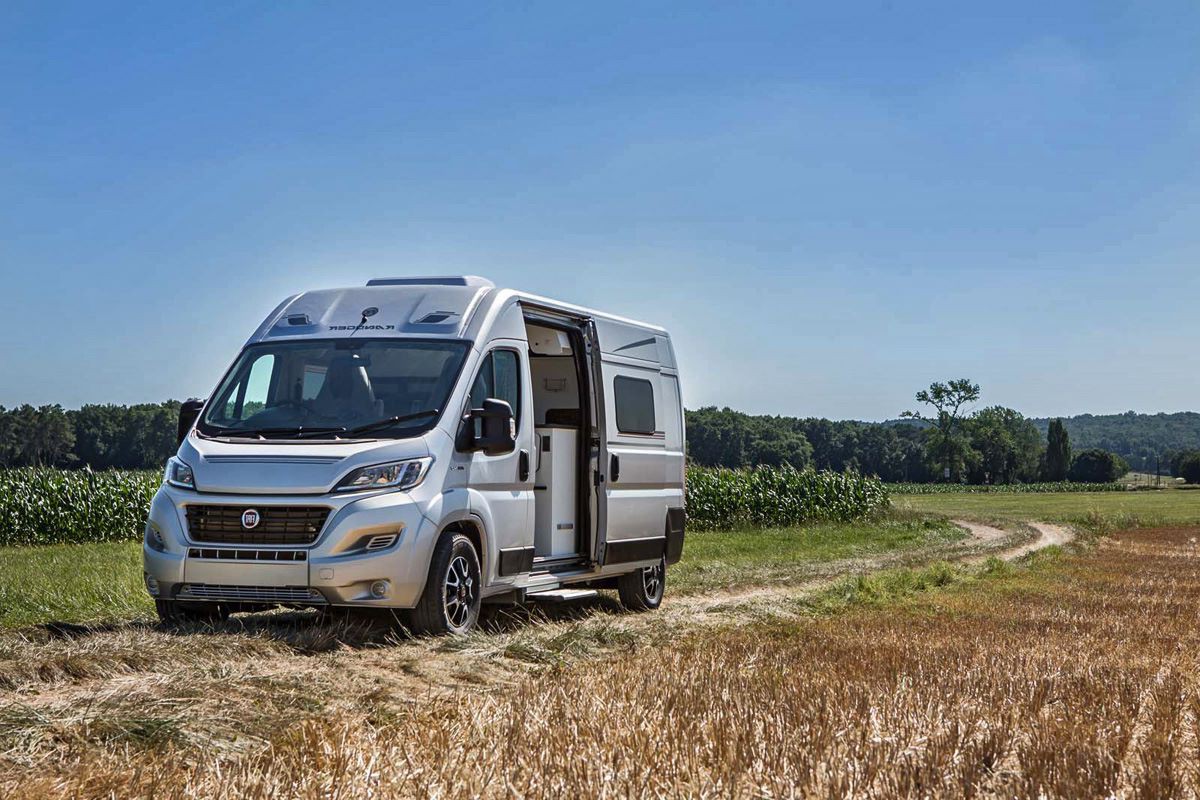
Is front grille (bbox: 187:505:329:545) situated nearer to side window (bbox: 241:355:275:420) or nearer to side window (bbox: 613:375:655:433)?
side window (bbox: 241:355:275:420)

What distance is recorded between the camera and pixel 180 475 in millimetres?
10008

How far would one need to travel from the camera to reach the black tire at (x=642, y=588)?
1375 cm

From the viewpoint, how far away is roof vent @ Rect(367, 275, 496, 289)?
38.2ft

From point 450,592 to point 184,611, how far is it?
2043mm

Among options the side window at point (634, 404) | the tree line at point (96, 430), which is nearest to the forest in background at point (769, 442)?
the tree line at point (96, 430)

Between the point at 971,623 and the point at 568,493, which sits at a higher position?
the point at 568,493

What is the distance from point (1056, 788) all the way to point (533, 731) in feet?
6.47

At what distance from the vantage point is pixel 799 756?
4.72 metres

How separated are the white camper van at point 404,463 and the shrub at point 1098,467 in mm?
145634

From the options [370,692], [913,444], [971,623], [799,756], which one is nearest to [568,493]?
[971,623]

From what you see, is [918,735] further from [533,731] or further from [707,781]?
[533,731]

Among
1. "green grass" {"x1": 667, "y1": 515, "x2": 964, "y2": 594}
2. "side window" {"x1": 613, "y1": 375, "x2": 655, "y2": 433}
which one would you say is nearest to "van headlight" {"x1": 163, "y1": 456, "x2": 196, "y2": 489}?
"side window" {"x1": 613, "y1": 375, "x2": 655, "y2": 433}

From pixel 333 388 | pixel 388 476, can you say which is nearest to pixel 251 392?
pixel 333 388

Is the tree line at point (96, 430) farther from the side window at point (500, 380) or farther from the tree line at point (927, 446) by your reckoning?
the side window at point (500, 380)
